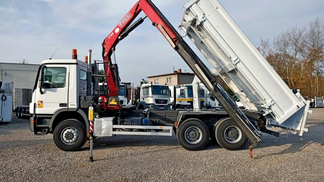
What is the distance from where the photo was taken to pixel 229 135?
328 inches

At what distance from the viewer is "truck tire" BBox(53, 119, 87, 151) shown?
7957 mm

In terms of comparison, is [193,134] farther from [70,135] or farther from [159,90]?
[159,90]

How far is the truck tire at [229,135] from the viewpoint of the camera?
8211 mm

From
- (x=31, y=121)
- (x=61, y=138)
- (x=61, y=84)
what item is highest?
(x=61, y=84)

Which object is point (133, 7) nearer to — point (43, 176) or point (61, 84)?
point (61, 84)

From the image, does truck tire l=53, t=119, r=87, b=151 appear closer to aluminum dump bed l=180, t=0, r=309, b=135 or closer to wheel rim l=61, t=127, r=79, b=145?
wheel rim l=61, t=127, r=79, b=145

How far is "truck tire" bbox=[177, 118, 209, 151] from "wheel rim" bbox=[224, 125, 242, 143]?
25.0 inches

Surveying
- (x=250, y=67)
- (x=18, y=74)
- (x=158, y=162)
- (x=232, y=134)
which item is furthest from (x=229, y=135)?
(x=18, y=74)

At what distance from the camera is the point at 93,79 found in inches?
368

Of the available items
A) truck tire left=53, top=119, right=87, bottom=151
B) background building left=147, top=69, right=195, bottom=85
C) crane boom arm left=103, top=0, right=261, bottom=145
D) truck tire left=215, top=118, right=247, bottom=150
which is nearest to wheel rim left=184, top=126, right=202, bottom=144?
truck tire left=215, top=118, right=247, bottom=150

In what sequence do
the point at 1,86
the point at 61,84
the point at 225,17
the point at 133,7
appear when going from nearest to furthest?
the point at 225,17 < the point at 61,84 < the point at 133,7 < the point at 1,86

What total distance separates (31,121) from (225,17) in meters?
6.42

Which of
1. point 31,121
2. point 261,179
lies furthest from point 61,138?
point 261,179

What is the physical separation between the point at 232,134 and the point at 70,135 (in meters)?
4.90
